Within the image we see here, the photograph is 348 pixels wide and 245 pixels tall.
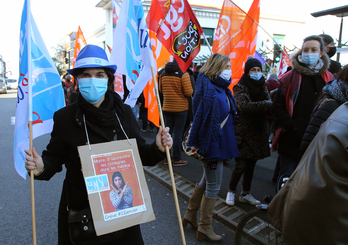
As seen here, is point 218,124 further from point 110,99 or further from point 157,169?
point 157,169

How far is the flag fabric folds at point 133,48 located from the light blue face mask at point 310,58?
1.80 m

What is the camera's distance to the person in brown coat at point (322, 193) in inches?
42.7

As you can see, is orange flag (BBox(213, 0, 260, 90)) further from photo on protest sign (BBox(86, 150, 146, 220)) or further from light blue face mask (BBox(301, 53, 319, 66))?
photo on protest sign (BBox(86, 150, 146, 220))

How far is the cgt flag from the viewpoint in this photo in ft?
7.38

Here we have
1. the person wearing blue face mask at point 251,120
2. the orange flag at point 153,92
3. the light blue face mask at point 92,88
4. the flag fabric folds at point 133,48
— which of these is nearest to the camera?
the light blue face mask at point 92,88

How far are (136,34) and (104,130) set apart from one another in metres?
1.34

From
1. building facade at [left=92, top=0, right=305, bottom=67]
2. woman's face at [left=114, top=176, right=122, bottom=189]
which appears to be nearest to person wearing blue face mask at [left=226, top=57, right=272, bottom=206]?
woman's face at [left=114, top=176, right=122, bottom=189]

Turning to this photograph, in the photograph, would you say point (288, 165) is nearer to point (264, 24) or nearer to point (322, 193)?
point (322, 193)

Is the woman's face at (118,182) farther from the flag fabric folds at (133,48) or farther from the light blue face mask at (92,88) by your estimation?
the flag fabric folds at (133,48)

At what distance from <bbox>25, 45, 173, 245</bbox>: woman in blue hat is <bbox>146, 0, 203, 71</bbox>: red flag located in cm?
197

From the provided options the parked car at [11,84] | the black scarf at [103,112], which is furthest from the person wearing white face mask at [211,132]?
the parked car at [11,84]

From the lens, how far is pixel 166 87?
5574 millimetres

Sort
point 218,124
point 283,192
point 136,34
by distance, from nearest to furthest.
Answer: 1. point 283,192
2. point 136,34
3. point 218,124

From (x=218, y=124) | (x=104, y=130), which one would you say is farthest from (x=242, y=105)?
(x=104, y=130)
